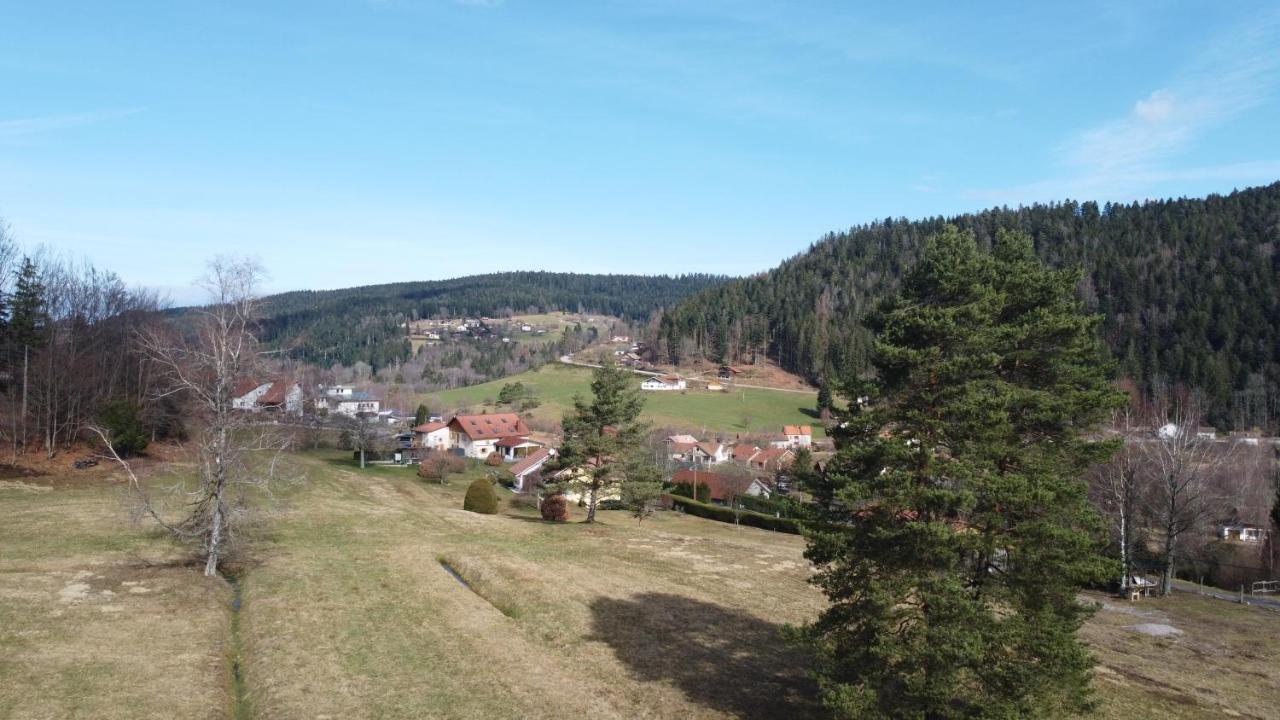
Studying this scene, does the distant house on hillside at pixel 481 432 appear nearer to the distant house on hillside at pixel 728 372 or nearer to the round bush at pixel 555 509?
the round bush at pixel 555 509

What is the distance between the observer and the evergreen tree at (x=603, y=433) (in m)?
43.0

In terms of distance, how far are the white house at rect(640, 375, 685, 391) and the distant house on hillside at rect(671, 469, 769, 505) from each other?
6450 cm

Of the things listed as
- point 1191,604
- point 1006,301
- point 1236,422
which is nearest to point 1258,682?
point 1191,604

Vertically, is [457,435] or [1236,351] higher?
[1236,351]

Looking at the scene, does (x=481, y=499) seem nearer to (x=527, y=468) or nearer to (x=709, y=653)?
(x=527, y=468)

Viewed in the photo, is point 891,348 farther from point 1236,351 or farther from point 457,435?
point 1236,351

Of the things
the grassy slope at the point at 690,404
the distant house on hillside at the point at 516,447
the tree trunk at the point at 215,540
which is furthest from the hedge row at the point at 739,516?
the grassy slope at the point at 690,404

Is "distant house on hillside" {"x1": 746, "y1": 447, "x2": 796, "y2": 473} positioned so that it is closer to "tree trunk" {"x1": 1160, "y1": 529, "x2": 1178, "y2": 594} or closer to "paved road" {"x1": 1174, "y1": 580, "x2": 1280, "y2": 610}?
"paved road" {"x1": 1174, "y1": 580, "x2": 1280, "y2": 610}

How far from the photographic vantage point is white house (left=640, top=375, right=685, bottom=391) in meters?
134

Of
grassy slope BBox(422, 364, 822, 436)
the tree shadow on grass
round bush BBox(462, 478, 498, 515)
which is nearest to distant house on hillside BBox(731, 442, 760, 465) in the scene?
grassy slope BBox(422, 364, 822, 436)

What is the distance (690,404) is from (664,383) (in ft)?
58.1

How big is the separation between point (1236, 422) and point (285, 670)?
427ft

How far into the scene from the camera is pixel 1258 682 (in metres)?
21.7

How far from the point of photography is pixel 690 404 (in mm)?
118938
